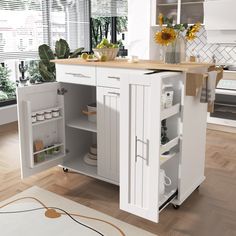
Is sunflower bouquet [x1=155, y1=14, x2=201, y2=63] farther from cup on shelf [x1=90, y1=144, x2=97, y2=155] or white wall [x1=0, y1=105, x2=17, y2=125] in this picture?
white wall [x1=0, y1=105, x2=17, y2=125]

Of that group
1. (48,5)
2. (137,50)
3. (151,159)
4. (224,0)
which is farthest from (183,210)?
(48,5)

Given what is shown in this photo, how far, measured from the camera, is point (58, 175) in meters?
3.03

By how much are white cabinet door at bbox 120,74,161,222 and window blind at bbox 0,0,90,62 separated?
306cm

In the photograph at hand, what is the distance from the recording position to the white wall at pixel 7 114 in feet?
15.1

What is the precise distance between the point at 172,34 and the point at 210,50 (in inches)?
111

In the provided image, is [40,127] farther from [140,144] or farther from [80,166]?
[140,144]

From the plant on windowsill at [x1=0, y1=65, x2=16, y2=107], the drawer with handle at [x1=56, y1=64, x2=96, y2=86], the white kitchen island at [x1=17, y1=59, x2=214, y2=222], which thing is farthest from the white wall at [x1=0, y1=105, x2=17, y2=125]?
the drawer with handle at [x1=56, y1=64, x2=96, y2=86]

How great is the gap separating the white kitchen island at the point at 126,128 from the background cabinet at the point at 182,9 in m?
2.13

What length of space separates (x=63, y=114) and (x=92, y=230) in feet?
3.58

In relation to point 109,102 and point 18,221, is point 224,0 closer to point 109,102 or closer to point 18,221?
point 109,102

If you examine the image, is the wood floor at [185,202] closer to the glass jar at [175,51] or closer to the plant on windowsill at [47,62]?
the plant on windowsill at [47,62]

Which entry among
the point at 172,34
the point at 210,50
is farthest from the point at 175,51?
the point at 210,50

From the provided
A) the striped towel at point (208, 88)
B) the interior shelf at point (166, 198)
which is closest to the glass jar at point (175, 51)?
the striped towel at point (208, 88)

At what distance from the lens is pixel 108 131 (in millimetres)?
2621
